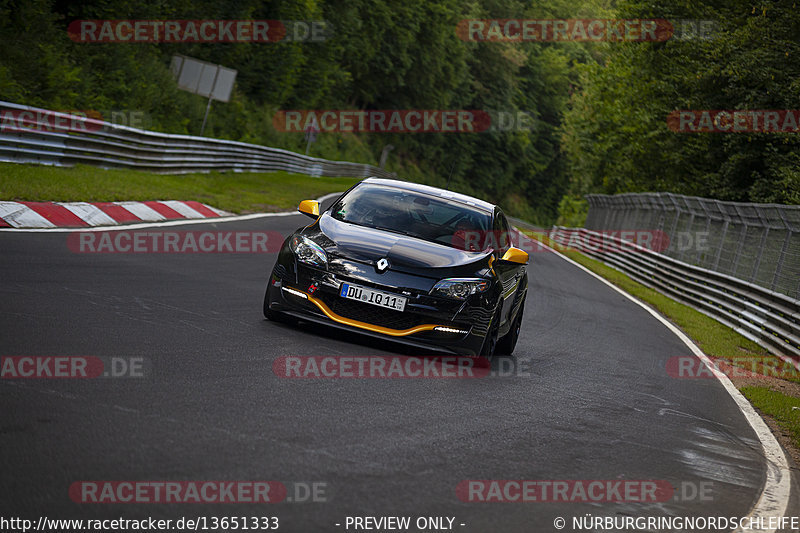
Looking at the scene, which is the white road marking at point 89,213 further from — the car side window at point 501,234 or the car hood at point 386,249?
the car side window at point 501,234

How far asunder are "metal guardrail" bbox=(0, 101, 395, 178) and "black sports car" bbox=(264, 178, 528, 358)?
10.0 metres

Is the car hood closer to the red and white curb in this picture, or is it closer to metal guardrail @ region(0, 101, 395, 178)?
the red and white curb

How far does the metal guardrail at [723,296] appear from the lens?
15.5 m

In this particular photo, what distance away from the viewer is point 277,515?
13.9 feet

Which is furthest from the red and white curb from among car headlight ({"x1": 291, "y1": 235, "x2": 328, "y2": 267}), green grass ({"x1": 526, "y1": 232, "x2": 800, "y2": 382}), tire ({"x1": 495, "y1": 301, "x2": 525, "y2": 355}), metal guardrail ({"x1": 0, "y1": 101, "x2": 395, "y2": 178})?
green grass ({"x1": 526, "y1": 232, "x2": 800, "y2": 382})

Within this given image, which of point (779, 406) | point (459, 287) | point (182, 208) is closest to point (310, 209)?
point (459, 287)

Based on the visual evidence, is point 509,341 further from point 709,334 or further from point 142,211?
point 142,211

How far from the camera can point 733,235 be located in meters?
21.5

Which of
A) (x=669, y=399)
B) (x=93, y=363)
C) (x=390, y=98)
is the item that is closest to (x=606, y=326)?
(x=669, y=399)

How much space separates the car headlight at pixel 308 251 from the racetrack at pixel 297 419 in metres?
0.69

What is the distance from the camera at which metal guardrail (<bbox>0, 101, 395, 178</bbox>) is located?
17.5 m

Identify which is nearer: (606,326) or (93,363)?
(93,363)

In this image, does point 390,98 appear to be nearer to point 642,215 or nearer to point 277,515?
point 642,215

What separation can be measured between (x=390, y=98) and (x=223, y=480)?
7497cm
